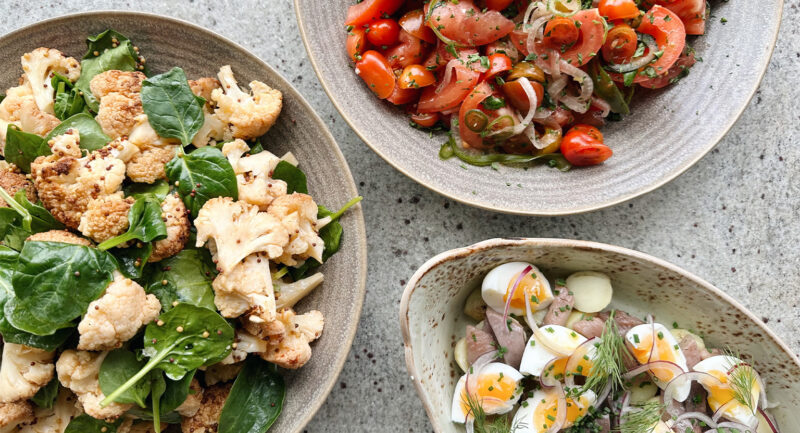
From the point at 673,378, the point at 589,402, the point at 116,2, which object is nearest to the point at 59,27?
the point at 116,2

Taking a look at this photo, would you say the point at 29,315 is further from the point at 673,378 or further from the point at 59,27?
the point at 673,378

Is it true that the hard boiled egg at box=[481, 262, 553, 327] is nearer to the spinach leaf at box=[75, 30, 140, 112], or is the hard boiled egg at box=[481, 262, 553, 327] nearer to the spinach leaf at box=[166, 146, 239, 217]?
the spinach leaf at box=[166, 146, 239, 217]

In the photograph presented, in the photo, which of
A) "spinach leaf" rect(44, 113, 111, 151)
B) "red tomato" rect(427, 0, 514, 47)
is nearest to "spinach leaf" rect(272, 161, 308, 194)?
"spinach leaf" rect(44, 113, 111, 151)

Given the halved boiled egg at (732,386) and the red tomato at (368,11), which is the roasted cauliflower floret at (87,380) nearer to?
the red tomato at (368,11)

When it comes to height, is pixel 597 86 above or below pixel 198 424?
above

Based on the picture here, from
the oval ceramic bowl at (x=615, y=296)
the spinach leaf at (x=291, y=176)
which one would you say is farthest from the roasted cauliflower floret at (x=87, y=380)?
the oval ceramic bowl at (x=615, y=296)

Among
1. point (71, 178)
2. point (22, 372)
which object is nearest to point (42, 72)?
point (71, 178)
